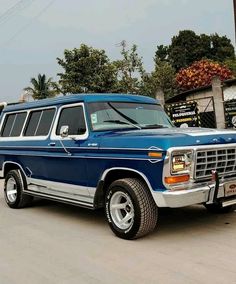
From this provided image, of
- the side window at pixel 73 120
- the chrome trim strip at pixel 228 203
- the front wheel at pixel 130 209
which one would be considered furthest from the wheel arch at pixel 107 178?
the chrome trim strip at pixel 228 203

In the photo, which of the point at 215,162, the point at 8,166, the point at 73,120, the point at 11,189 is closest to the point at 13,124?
the point at 8,166

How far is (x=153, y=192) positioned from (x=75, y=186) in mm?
1742

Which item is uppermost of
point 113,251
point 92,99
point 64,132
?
point 92,99

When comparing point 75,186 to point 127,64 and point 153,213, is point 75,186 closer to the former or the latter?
point 153,213

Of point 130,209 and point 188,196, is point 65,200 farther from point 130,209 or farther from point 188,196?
point 188,196

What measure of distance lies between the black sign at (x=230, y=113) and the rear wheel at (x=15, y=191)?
636cm

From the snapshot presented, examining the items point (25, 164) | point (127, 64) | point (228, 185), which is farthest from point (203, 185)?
point (127, 64)

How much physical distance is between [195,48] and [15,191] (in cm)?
5296

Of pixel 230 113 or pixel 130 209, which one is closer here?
pixel 130 209

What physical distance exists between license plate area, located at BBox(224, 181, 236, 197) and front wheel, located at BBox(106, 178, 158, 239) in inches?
38.7

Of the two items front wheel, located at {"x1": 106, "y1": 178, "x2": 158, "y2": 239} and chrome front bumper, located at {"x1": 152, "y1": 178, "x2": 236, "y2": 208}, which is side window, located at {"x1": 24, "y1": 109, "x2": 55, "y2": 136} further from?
chrome front bumper, located at {"x1": 152, "y1": 178, "x2": 236, "y2": 208}

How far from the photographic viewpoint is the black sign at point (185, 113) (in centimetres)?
1375

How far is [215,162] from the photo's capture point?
20.0 feet

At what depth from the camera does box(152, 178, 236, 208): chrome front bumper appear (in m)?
5.63
